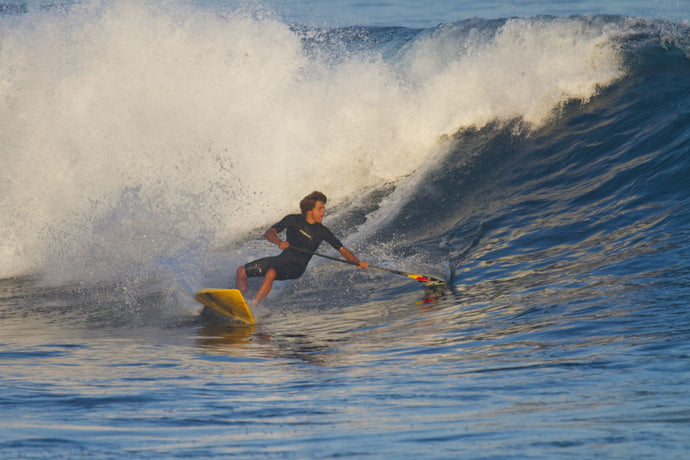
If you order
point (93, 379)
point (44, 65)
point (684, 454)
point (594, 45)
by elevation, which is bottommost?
point (684, 454)

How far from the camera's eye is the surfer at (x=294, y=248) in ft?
25.3

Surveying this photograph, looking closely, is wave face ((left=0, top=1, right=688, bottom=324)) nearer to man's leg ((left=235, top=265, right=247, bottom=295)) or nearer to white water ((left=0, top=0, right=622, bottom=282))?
white water ((left=0, top=0, right=622, bottom=282))

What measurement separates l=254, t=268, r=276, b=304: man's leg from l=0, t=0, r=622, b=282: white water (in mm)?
2801

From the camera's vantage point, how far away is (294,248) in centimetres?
787

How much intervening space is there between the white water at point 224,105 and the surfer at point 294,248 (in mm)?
2575

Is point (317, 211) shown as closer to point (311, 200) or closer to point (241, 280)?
point (311, 200)

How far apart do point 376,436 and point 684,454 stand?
1.26 meters

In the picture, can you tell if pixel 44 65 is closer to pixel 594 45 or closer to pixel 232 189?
pixel 232 189

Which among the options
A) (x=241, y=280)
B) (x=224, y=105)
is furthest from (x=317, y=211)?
(x=224, y=105)

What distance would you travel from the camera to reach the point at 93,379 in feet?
15.9

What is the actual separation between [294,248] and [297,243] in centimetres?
18

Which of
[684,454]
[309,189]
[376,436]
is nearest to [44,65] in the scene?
[309,189]

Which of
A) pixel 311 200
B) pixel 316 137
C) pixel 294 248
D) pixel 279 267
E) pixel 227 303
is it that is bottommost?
pixel 227 303

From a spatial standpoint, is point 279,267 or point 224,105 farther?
point 224,105
